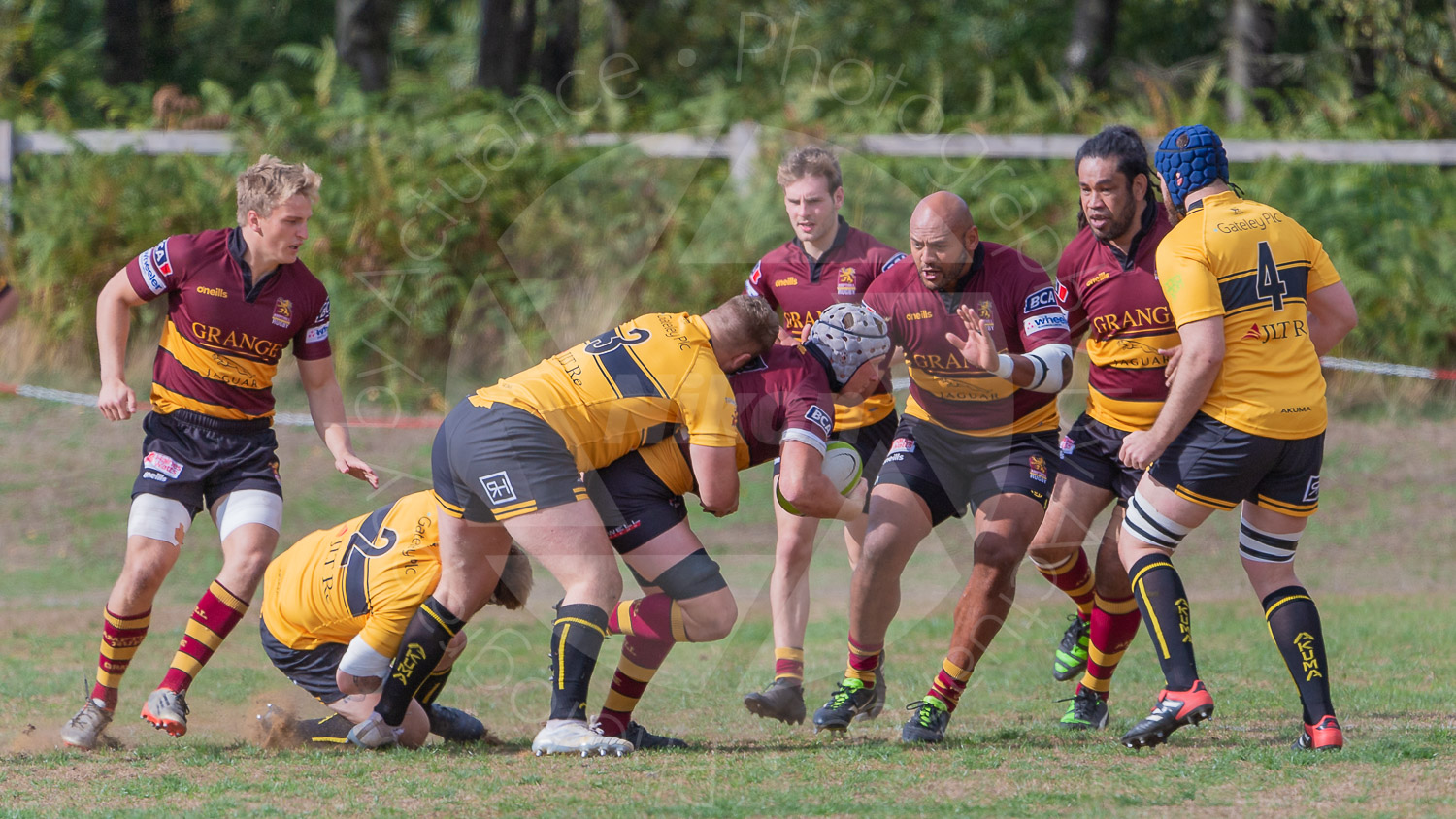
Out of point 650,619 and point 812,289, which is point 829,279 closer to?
point 812,289

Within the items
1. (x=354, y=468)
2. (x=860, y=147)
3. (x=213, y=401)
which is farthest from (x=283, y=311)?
(x=860, y=147)

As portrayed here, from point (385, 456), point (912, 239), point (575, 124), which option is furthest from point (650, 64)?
point (912, 239)

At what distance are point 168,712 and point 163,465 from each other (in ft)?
3.27

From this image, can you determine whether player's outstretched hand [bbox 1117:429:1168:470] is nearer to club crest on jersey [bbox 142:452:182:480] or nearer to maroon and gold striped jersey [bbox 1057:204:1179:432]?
maroon and gold striped jersey [bbox 1057:204:1179:432]

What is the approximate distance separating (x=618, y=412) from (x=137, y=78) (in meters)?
16.6

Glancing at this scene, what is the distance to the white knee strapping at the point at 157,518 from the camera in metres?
5.62

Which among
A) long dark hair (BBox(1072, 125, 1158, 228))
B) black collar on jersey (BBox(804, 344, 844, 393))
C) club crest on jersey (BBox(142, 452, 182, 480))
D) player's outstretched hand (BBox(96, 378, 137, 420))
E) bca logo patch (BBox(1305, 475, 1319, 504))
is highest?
long dark hair (BBox(1072, 125, 1158, 228))

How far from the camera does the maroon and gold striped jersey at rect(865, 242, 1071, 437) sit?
18.3 ft

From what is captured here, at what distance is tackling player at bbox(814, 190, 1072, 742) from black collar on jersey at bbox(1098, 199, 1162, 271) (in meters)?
0.28

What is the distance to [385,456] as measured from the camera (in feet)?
37.4

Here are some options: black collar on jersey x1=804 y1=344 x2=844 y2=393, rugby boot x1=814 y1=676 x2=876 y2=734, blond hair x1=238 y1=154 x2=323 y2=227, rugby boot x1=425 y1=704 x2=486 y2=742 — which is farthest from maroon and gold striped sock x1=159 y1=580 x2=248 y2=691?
black collar on jersey x1=804 y1=344 x2=844 y2=393

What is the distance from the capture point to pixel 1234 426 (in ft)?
15.9

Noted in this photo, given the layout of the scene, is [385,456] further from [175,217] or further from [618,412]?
[618,412]

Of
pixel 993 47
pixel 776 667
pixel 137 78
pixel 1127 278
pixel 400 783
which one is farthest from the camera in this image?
pixel 993 47
